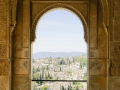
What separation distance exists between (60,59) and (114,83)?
1.93 m

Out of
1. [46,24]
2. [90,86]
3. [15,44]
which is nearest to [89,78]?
[90,86]

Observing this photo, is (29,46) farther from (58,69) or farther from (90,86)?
(90,86)

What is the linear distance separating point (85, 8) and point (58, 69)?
171cm

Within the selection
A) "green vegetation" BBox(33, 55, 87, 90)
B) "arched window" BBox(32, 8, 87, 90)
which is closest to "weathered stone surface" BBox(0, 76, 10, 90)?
"arched window" BBox(32, 8, 87, 90)

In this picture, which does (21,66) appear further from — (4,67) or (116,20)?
(116,20)

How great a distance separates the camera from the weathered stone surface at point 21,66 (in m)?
5.87

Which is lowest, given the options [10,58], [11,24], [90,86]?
[90,86]

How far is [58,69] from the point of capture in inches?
261

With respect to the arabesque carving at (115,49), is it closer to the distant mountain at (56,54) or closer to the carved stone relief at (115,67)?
the carved stone relief at (115,67)

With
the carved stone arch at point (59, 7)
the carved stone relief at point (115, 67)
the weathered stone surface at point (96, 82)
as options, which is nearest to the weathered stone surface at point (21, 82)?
the carved stone arch at point (59, 7)

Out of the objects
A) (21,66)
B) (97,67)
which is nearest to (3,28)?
(21,66)

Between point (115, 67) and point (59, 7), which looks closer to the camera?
point (115, 67)

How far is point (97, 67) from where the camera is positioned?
5.84 metres

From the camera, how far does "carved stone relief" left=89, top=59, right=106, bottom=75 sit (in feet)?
19.1
